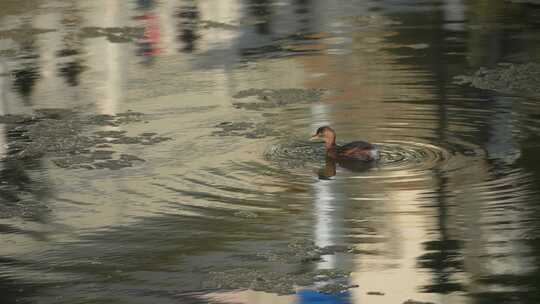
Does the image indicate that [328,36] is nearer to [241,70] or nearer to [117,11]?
[241,70]

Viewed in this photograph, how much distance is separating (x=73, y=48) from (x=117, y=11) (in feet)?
14.5

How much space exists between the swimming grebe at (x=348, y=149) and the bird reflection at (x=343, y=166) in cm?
5

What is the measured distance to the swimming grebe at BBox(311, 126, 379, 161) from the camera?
50.7ft

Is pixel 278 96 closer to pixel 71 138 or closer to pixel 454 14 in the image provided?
pixel 71 138

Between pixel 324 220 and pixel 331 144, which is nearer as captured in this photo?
pixel 324 220

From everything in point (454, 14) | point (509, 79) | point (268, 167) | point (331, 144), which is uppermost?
point (331, 144)

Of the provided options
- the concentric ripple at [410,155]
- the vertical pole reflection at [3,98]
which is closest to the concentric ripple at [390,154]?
the concentric ripple at [410,155]

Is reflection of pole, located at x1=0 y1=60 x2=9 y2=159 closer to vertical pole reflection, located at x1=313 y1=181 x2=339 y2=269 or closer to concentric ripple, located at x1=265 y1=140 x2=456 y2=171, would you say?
concentric ripple, located at x1=265 y1=140 x2=456 y2=171

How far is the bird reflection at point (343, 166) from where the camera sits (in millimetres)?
15423

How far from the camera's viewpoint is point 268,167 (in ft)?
51.2

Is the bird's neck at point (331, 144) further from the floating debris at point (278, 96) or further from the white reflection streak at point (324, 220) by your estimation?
the floating debris at point (278, 96)

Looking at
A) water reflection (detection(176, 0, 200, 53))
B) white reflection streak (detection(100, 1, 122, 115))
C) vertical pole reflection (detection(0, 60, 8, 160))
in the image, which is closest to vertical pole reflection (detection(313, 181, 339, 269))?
vertical pole reflection (detection(0, 60, 8, 160))

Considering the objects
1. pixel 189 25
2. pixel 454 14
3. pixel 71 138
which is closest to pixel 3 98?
pixel 71 138

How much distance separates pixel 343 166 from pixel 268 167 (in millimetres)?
715
